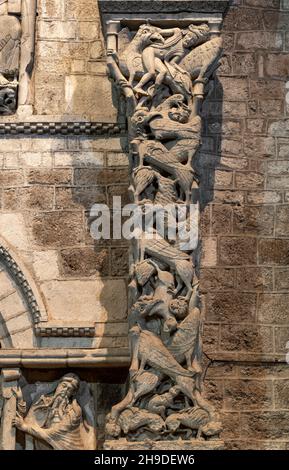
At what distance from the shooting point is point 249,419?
373 inches

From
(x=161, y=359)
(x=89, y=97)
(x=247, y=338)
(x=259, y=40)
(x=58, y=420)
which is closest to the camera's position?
(x=161, y=359)

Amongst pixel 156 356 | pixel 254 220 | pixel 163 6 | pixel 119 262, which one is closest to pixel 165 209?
pixel 119 262

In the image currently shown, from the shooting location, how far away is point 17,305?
31.5ft

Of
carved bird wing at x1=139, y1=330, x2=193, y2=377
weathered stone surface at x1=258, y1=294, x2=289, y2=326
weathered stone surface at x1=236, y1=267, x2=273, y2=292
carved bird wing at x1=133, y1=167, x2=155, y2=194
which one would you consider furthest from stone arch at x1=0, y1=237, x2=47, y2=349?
weathered stone surface at x1=258, y1=294, x2=289, y2=326

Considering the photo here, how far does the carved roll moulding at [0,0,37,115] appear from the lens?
33.0ft

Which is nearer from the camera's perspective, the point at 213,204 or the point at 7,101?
the point at 213,204

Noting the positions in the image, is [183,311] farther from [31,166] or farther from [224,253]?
[31,166]

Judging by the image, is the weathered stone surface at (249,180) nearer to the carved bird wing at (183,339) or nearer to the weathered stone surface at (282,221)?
the weathered stone surface at (282,221)

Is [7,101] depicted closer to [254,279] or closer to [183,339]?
[254,279]

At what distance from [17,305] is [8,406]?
0.68m

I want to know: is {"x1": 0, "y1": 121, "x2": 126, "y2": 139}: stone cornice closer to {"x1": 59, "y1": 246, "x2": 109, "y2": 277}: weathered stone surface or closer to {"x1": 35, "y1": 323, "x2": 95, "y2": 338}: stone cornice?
{"x1": 59, "y1": 246, "x2": 109, "y2": 277}: weathered stone surface

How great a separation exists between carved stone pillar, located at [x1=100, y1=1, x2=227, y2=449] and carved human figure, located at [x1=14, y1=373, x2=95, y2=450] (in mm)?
428

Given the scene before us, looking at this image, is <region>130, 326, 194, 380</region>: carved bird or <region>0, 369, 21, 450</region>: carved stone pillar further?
<region>0, 369, 21, 450</region>: carved stone pillar
